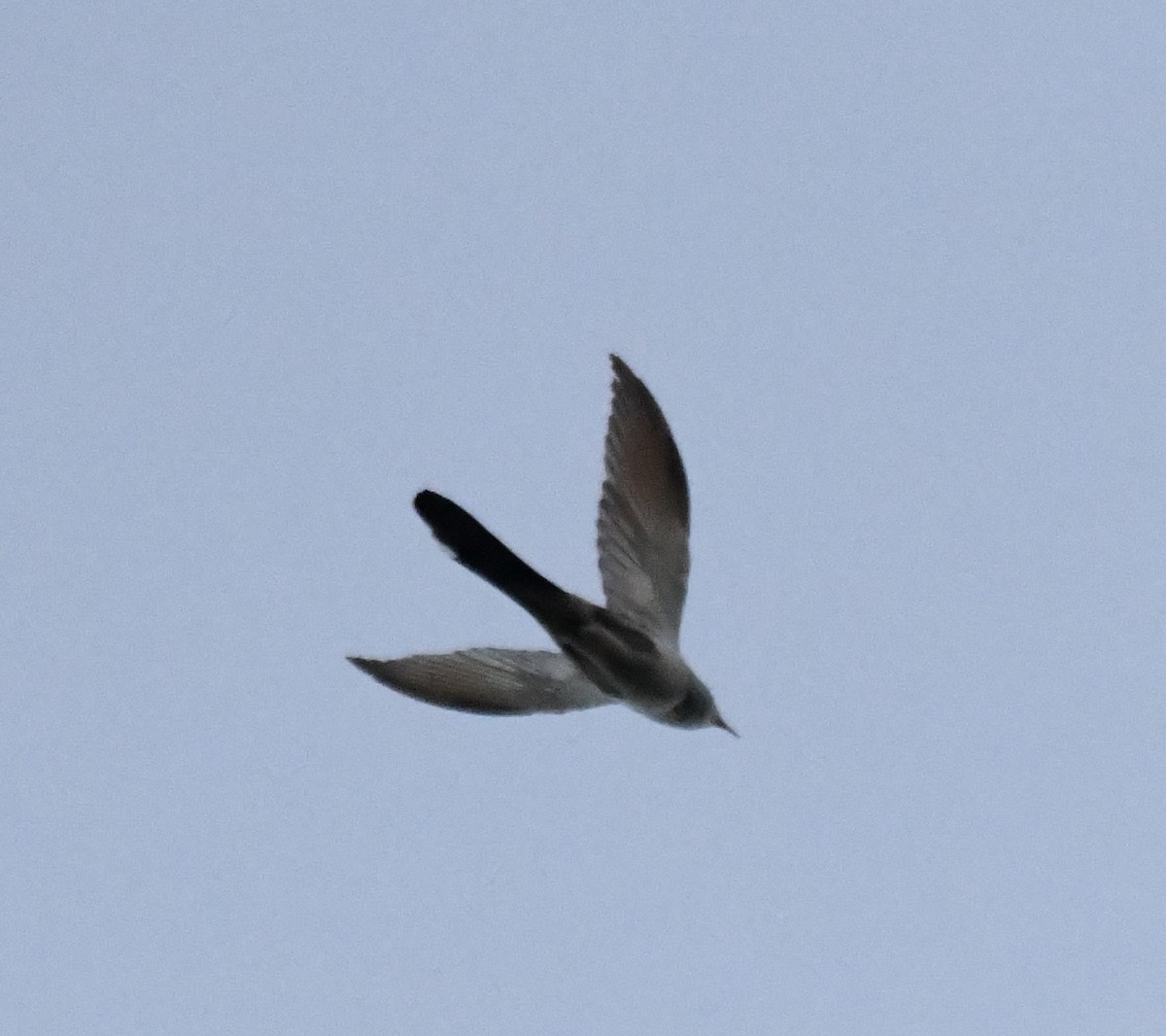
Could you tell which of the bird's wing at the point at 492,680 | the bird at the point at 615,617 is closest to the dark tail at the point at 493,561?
the bird at the point at 615,617

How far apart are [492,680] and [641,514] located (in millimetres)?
1422

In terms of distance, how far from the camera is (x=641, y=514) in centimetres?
980

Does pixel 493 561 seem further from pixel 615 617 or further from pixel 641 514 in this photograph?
pixel 641 514

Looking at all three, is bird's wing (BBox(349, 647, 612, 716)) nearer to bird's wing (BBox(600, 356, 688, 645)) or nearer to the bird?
the bird

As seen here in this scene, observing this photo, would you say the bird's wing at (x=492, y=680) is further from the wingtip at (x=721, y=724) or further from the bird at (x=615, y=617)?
the wingtip at (x=721, y=724)

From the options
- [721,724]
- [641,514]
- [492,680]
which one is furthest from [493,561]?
[721,724]

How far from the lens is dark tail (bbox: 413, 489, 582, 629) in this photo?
27.7ft

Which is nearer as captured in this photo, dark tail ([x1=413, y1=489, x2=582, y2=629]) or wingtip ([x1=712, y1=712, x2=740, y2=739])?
dark tail ([x1=413, y1=489, x2=582, y2=629])

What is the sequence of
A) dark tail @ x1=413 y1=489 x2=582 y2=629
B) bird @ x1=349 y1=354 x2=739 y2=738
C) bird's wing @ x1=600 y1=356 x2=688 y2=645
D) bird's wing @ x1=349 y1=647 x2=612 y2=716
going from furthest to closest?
bird's wing @ x1=600 y1=356 x2=688 y2=645, bird's wing @ x1=349 y1=647 x2=612 y2=716, bird @ x1=349 y1=354 x2=739 y2=738, dark tail @ x1=413 y1=489 x2=582 y2=629

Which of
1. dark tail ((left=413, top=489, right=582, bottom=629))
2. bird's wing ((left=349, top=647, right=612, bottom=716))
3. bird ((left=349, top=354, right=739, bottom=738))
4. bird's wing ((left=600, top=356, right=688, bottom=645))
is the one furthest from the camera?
bird's wing ((left=600, top=356, right=688, bottom=645))

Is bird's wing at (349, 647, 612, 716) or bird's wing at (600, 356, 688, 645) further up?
bird's wing at (600, 356, 688, 645)

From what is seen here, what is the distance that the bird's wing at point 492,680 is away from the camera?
30.1 feet

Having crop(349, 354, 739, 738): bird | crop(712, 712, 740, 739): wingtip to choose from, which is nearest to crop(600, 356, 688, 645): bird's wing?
crop(349, 354, 739, 738): bird

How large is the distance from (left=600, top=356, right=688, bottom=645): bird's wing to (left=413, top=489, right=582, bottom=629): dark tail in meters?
0.67
